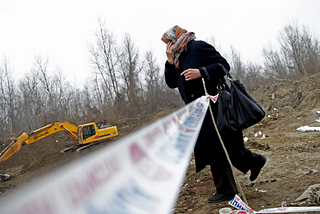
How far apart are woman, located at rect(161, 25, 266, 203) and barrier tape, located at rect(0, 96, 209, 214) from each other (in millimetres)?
1295

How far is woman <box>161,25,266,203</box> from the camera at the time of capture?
2.10 m

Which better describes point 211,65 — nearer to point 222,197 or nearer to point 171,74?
point 171,74

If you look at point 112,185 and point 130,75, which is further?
point 130,75

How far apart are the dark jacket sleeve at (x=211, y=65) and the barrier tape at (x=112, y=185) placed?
4.41 feet

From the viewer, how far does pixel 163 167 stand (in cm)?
77

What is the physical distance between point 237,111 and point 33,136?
13.1m

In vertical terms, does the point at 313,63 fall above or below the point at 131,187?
above

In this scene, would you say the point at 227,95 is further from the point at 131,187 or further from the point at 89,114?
the point at 89,114

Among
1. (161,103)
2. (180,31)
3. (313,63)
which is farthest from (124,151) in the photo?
(313,63)

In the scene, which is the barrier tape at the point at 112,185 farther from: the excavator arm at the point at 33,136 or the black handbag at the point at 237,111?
the excavator arm at the point at 33,136

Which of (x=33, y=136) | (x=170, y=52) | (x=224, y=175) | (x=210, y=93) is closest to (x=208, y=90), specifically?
(x=210, y=93)

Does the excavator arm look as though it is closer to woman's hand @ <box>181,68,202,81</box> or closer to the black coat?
the black coat

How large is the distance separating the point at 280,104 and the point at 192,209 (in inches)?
622

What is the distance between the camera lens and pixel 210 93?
2260 millimetres
